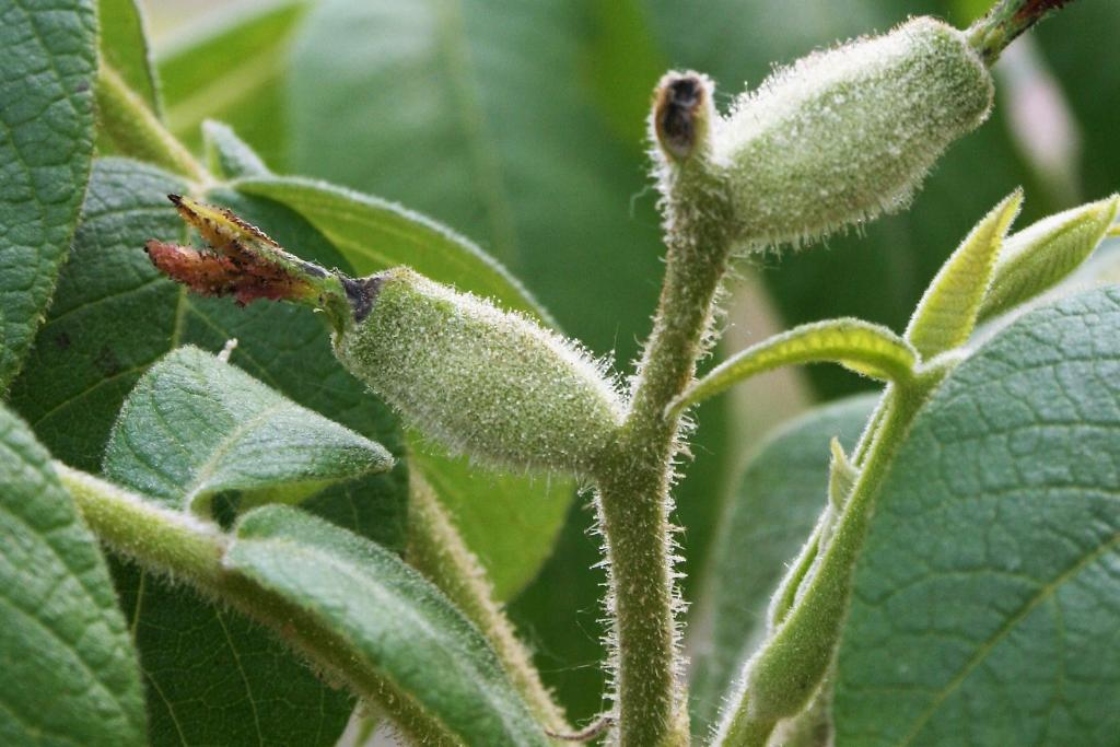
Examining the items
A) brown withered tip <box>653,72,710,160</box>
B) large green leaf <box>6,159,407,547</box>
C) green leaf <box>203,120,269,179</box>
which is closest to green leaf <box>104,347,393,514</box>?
large green leaf <box>6,159,407,547</box>

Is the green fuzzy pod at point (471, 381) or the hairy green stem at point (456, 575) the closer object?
the green fuzzy pod at point (471, 381)

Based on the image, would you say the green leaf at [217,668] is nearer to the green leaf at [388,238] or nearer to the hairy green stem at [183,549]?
the hairy green stem at [183,549]

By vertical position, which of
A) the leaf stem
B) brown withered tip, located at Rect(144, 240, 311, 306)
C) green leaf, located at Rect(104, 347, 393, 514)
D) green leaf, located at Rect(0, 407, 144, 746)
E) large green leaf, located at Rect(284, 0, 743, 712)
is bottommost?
green leaf, located at Rect(0, 407, 144, 746)

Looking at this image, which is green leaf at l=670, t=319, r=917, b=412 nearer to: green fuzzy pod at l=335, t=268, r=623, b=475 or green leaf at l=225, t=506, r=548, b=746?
green fuzzy pod at l=335, t=268, r=623, b=475

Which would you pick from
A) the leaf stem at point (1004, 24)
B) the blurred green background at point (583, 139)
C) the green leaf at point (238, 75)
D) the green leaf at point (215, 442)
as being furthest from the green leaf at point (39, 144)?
the green leaf at point (238, 75)

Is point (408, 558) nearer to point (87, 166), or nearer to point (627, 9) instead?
point (87, 166)
